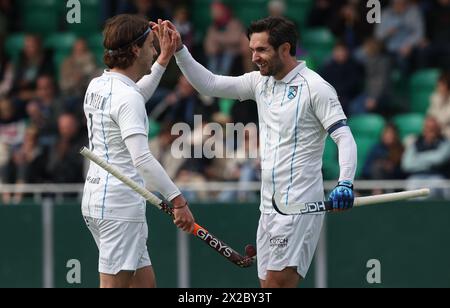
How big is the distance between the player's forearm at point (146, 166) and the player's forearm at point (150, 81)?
0.91 metres

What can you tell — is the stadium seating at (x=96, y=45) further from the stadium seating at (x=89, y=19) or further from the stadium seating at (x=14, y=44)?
the stadium seating at (x=14, y=44)

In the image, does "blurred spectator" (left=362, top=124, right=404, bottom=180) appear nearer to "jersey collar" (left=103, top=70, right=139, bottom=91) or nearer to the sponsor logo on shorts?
the sponsor logo on shorts

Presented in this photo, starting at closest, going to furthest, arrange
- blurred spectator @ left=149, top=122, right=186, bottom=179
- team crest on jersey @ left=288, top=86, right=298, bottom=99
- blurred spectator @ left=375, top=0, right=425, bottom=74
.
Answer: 1. team crest on jersey @ left=288, top=86, right=298, bottom=99
2. blurred spectator @ left=149, top=122, right=186, bottom=179
3. blurred spectator @ left=375, top=0, right=425, bottom=74

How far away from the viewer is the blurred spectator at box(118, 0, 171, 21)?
16453 mm

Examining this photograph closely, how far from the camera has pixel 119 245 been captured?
8.71 meters

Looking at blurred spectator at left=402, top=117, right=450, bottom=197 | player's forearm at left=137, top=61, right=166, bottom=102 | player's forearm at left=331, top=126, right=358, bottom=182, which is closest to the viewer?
player's forearm at left=331, top=126, right=358, bottom=182

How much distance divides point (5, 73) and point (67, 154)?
2987 mm

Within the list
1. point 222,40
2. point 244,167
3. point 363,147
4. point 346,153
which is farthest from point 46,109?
point 346,153

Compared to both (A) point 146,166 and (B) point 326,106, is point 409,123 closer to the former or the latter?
(B) point 326,106

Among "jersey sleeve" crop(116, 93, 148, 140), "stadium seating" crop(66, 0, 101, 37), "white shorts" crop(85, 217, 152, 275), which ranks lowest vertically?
"white shorts" crop(85, 217, 152, 275)

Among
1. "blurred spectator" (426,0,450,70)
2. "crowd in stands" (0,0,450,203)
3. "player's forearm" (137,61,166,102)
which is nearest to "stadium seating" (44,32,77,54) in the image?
"crowd in stands" (0,0,450,203)

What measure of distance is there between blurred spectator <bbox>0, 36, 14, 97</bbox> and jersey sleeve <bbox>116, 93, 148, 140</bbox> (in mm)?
8233

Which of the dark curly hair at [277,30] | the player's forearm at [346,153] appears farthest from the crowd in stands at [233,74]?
the player's forearm at [346,153]
